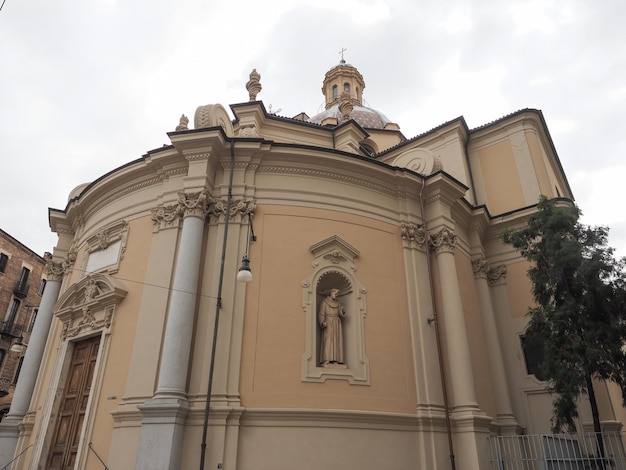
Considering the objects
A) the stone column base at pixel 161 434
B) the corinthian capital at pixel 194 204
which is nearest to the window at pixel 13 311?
the corinthian capital at pixel 194 204

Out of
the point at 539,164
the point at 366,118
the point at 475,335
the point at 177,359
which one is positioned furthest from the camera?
the point at 366,118

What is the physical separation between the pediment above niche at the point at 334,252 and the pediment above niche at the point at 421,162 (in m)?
3.40

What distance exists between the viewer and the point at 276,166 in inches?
417

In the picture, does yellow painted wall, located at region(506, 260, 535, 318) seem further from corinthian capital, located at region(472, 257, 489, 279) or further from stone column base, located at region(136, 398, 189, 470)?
stone column base, located at region(136, 398, 189, 470)

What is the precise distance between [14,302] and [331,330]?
23457 mm

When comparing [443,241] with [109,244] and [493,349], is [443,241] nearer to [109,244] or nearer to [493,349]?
[493,349]

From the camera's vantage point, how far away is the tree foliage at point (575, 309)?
8.62 meters

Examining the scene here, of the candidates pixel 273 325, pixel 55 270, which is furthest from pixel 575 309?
pixel 55 270

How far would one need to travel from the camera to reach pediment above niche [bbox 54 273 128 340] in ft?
32.6

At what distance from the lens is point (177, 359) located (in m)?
8.34

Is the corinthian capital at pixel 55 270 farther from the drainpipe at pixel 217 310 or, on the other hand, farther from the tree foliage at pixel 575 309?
the tree foliage at pixel 575 309

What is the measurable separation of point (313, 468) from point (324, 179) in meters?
5.88

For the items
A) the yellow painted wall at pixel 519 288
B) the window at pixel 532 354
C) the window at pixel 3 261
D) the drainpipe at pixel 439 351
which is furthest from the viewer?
the window at pixel 3 261

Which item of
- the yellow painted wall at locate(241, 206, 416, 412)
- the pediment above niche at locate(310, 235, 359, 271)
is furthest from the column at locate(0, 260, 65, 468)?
the pediment above niche at locate(310, 235, 359, 271)
